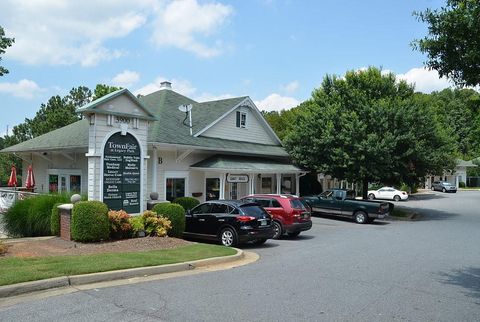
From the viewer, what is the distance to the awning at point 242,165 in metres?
23.1

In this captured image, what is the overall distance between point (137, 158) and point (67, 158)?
9.66 meters

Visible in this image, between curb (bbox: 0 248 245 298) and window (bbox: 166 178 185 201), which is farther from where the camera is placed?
window (bbox: 166 178 185 201)

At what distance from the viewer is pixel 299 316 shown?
6672mm

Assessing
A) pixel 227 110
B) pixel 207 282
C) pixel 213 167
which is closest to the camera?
pixel 207 282

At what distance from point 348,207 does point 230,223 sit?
39.3 feet

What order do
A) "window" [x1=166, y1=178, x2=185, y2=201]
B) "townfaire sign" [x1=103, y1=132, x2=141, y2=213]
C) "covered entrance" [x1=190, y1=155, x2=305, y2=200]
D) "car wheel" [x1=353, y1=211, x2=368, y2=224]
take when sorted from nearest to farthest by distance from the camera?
1. "townfaire sign" [x1=103, y1=132, x2=141, y2=213]
2. "window" [x1=166, y1=178, x2=185, y2=201]
3. "covered entrance" [x1=190, y1=155, x2=305, y2=200]
4. "car wheel" [x1=353, y1=211, x2=368, y2=224]

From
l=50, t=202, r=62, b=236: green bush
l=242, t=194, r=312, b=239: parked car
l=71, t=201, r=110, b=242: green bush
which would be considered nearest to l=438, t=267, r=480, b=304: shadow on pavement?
l=242, t=194, r=312, b=239: parked car

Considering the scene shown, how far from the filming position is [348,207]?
2500cm

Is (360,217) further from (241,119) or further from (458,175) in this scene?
(458,175)

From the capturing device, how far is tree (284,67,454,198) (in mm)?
26188

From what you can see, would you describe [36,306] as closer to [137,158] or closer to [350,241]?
[137,158]

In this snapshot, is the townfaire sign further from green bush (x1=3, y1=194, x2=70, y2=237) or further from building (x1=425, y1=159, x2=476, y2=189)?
building (x1=425, y1=159, x2=476, y2=189)

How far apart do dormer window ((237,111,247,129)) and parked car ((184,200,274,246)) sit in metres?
12.4

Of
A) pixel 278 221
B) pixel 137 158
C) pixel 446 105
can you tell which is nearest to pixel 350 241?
pixel 278 221
